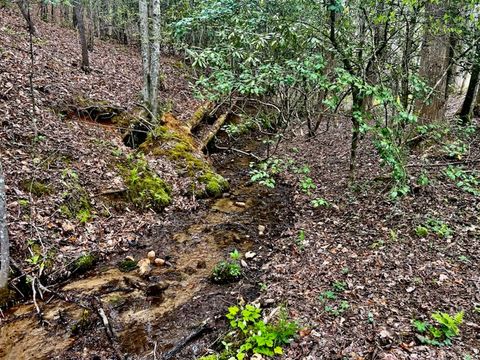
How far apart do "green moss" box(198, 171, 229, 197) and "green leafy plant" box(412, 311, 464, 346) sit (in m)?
5.93

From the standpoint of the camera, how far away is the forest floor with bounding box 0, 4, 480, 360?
421 centimetres

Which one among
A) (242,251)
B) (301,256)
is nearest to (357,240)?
(301,256)

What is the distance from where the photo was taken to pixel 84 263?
227 inches

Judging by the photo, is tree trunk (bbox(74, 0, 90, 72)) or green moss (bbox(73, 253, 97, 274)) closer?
green moss (bbox(73, 253, 97, 274))

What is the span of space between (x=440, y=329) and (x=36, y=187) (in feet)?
21.7

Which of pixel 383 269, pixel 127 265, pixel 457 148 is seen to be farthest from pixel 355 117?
pixel 127 265

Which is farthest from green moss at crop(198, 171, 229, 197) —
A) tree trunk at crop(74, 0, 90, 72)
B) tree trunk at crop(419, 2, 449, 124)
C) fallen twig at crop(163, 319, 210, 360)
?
tree trunk at crop(74, 0, 90, 72)

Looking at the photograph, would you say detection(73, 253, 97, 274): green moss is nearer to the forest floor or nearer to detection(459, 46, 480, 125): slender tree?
the forest floor

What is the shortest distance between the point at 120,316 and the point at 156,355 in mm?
926

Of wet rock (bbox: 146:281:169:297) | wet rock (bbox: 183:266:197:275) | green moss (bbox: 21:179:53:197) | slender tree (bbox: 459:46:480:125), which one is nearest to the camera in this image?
wet rock (bbox: 146:281:169:297)

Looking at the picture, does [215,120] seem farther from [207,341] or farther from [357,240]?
[207,341]

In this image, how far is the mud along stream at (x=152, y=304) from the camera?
4.30 m

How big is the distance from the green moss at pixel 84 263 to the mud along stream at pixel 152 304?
12 centimetres

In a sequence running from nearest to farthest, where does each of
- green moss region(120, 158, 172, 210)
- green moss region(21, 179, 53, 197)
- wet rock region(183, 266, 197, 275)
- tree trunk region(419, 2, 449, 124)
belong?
wet rock region(183, 266, 197, 275) < green moss region(21, 179, 53, 197) < green moss region(120, 158, 172, 210) < tree trunk region(419, 2, 449, 124)
